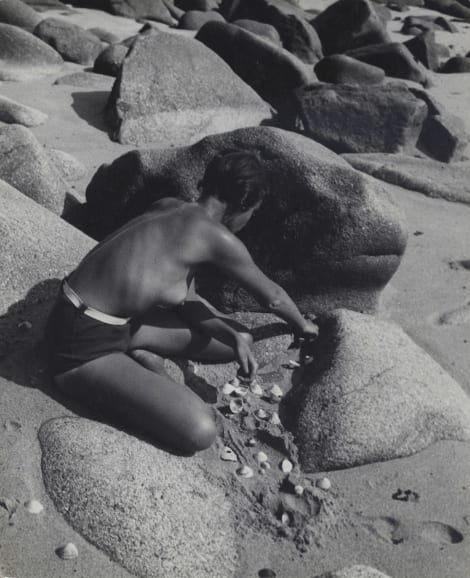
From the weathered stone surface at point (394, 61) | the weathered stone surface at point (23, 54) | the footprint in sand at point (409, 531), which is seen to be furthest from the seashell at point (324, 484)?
the weathered stone surface at point (394, 61)

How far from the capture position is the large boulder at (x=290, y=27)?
31.8ft

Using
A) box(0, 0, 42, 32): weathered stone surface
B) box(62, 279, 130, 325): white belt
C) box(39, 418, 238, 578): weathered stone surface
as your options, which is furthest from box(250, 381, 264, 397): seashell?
box(0, 0, 42, 32): weathered stone surface

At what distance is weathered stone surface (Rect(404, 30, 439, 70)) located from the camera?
10273 millimetres

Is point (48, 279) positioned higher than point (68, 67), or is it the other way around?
point (48, 279)

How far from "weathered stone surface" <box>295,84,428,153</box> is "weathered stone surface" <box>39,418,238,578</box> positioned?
4.31m

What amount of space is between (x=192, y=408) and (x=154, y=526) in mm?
Answer: 480

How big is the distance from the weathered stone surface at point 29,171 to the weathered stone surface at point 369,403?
177 cm

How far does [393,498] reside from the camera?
3117 mm

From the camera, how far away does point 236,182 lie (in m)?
3.30

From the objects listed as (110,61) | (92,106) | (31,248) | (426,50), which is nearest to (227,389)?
(31,248)

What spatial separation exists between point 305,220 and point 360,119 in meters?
3.12

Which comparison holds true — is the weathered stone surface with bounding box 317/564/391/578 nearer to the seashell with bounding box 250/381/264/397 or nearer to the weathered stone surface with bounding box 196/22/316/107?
the seashell with bounding box 250/381/264/397

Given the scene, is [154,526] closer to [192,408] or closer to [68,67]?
[192,408]

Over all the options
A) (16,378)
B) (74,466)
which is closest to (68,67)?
(16,378)
